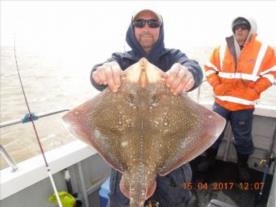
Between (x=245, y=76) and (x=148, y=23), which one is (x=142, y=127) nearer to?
(x=148, y=23)

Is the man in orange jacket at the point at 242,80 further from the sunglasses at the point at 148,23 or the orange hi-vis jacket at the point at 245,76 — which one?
the sunglasses at the point at 148,23

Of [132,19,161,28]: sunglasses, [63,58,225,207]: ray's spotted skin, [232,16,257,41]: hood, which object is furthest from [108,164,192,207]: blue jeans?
[232,16,257,41]: hood

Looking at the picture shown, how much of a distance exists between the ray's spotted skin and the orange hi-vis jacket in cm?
283

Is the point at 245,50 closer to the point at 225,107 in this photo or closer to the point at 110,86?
the point at 225,107

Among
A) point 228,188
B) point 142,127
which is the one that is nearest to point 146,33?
point 142,127

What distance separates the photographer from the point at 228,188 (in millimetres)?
4113

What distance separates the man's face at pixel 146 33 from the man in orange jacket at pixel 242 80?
2.46 m

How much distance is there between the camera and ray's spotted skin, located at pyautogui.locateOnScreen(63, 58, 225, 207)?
1548 millimetres

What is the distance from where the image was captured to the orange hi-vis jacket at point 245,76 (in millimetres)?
4191

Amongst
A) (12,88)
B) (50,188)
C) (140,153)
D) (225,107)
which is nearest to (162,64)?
(140,153)

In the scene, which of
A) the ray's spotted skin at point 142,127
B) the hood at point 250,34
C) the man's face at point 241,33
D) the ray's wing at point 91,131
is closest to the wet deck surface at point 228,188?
the hood at point 250,34

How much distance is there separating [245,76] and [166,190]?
2.89m

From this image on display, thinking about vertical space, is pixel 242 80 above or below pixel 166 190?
above

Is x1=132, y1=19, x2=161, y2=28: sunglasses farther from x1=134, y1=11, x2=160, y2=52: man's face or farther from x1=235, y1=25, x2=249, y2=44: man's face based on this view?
x1=235, y1=25, x2=249, y2=44: man's face
